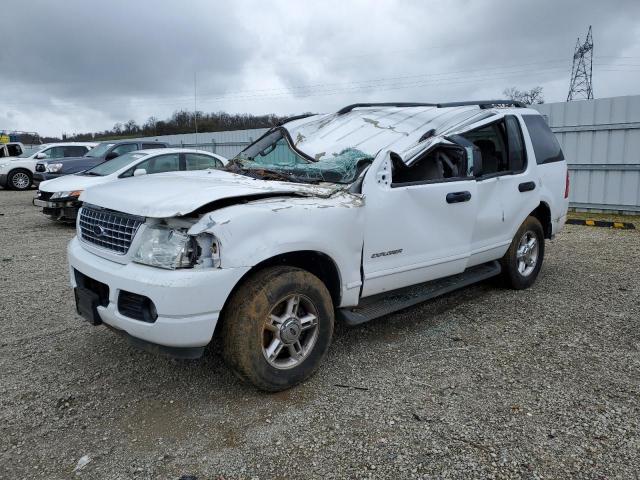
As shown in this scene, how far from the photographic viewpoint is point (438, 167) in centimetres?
413

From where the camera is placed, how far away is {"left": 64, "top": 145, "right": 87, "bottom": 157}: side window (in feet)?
58.4

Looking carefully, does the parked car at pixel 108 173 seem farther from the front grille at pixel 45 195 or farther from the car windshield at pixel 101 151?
the car windshield at pixel 101 151

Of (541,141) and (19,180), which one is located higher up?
(541,141)

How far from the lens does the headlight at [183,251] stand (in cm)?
275

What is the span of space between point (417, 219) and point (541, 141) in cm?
242

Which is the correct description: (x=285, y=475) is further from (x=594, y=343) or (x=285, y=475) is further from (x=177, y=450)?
(x=594, y=343)

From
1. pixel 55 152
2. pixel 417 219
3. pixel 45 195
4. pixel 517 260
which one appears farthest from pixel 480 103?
pixel 55 152

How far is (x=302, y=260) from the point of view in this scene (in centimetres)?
338

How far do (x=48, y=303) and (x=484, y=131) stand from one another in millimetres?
4604

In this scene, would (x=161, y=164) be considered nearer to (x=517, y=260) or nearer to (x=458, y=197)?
(x=517, y=260)

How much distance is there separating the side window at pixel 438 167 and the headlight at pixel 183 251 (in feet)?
5.89

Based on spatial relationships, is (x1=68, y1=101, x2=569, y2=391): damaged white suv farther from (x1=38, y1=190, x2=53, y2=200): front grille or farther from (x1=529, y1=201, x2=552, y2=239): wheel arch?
(x1=38, y1=190, x2=53, y2=200): front grille

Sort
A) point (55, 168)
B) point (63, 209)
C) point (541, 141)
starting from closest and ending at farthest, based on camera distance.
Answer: point (541, 141)
point (63, 209)
point (55, 168)

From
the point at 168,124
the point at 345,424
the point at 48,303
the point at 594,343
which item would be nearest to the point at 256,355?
the point at 345,424
